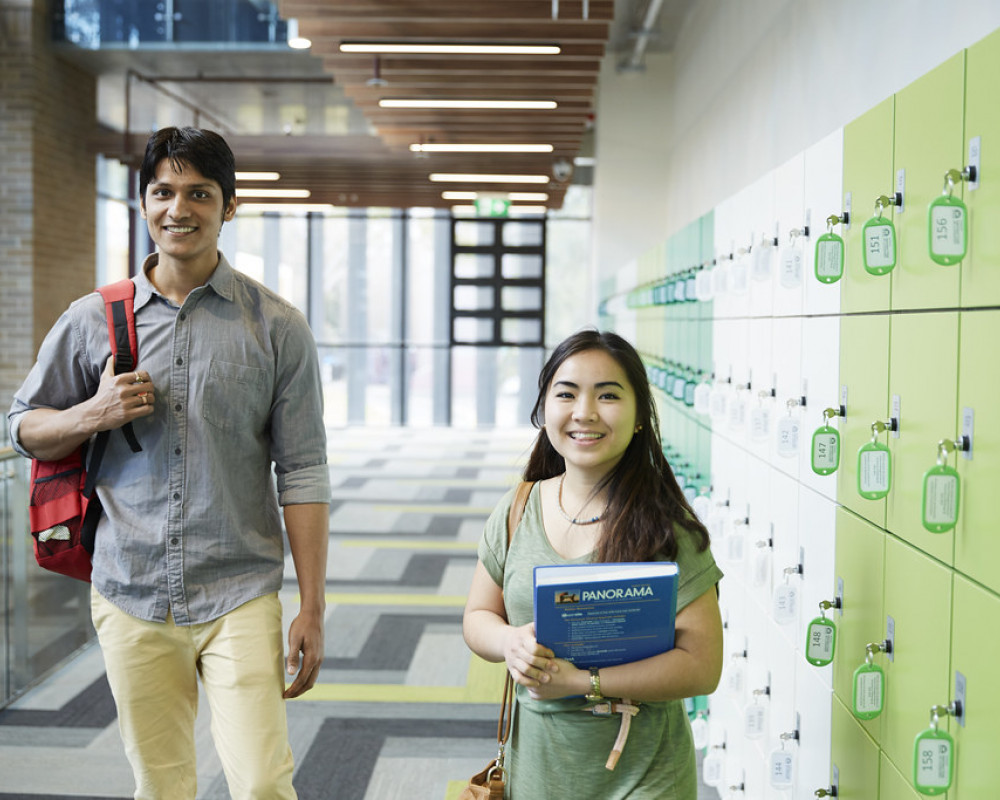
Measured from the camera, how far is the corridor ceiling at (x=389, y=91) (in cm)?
616

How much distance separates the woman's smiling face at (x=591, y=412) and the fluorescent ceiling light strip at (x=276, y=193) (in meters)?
11.8

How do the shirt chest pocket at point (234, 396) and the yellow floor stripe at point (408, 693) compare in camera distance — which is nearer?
the shirt chest pocket at point (234, 396)

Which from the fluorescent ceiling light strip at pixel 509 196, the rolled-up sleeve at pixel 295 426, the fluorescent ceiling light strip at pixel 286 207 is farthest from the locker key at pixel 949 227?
the fluorescent ceiling light strip at pixel 286 207

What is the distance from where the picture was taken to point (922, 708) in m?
1.78

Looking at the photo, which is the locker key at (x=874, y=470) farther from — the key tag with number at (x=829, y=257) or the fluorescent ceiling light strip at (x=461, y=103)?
the fluorescent ceiling light strip at (x=461, y=103)

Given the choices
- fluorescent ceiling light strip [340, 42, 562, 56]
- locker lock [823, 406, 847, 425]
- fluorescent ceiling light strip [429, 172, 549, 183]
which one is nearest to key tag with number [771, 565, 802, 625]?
locker lock [823, 406, 847, 425]

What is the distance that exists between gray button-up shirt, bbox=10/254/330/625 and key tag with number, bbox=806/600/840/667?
1.06 meters

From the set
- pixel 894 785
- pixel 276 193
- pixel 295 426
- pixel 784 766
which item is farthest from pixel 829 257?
pixel 276 193

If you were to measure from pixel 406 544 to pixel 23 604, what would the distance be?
3.47m

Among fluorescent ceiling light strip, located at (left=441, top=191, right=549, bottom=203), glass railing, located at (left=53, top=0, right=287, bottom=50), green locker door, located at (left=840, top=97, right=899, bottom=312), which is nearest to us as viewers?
green locker door, located at (left=840, top=97, right=899, bottom=312)

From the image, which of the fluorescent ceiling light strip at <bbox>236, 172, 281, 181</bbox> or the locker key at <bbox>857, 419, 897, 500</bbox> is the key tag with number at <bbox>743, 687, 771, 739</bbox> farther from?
the fluorescent ceiling light strip at <bbox>236, 172, 281, 181</bbox>

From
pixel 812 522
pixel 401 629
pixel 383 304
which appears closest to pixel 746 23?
pixel 401 629

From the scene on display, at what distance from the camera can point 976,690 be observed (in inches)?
61.2

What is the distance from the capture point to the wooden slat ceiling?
19.4 feet
